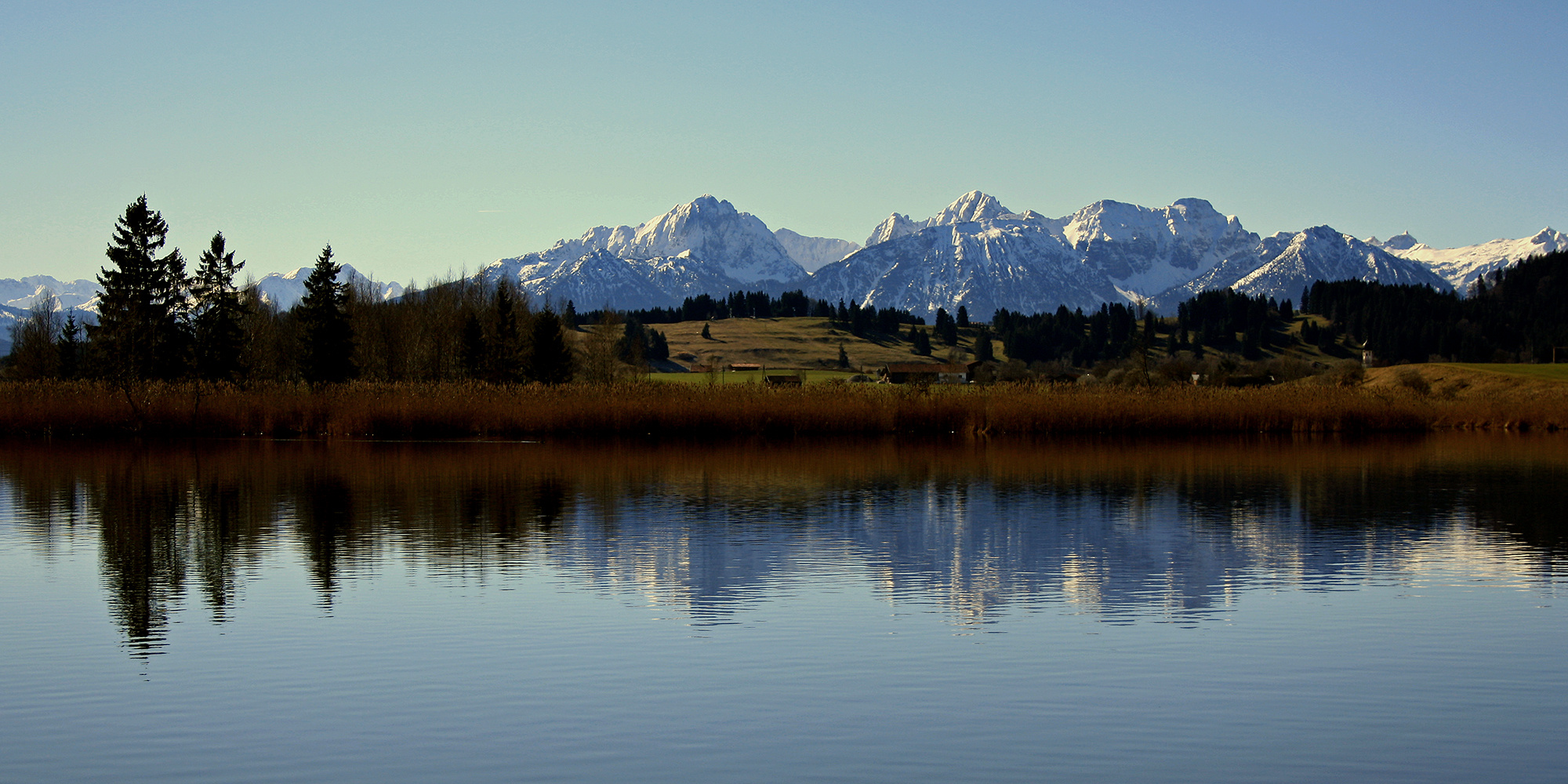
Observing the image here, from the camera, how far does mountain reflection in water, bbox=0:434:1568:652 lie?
16.3 m

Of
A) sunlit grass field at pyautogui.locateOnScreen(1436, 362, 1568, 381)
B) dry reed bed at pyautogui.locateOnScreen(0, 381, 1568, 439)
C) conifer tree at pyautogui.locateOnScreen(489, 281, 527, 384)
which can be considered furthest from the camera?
sunlit grass field at pyautogui.locateOnScreen(1436, 362, 1568, 381)

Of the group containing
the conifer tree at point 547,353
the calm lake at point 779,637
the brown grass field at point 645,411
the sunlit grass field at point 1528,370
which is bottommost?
the calm lake at point 779,637

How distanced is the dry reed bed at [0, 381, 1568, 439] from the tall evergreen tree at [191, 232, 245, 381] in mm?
21628

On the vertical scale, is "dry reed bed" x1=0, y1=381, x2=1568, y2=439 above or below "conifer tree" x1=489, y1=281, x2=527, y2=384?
below

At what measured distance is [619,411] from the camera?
4788 centimetres

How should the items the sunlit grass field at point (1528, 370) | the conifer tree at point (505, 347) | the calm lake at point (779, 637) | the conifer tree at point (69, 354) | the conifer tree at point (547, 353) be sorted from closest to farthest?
the calm lake at point (779, 637) < the conifer tree at point (505, 347) < the conifer tree at point (547, 353) < the sunlit grass field at point (1528, 370) < the conifer tree at point (69, 354)

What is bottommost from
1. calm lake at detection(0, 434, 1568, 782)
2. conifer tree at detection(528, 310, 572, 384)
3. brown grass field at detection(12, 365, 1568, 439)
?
calm lake at detection(0, 434, 1568, 782)

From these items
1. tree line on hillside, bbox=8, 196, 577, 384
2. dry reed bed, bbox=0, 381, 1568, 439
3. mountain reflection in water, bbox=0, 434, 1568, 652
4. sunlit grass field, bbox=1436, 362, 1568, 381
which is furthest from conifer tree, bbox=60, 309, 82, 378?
sunlit grass field, bbox=1436, 362, 1568, 381

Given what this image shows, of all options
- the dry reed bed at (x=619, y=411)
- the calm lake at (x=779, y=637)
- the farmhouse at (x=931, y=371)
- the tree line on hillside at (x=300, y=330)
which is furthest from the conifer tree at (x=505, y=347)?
the farmhouse at (x=931, y=371)

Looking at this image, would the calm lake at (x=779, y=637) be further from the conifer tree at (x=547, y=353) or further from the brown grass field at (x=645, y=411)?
the conifer tree at (x=547, y=353)

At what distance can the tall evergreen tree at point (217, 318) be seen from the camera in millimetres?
73188

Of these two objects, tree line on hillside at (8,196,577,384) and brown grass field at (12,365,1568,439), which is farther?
tree line on hillside at (8,196,577,384)

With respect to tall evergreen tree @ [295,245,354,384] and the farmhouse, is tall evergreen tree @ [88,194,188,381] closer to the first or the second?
tall evergreen tree @ [295,245,354,384]

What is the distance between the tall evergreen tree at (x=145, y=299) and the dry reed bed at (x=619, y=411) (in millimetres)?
19831
